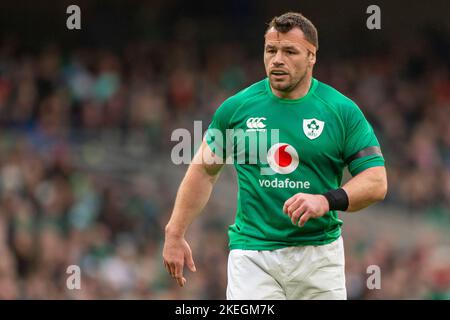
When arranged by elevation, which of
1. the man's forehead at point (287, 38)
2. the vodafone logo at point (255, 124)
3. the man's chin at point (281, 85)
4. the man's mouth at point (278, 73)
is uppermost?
the man's forehead at point (287, 38)

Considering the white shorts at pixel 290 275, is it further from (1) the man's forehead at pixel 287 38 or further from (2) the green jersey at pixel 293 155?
(1) the man's forehead at pixel 287 38

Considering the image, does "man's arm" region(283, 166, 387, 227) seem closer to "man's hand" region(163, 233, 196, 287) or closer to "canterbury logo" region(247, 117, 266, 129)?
"canterbury logo" region(247, 117, 266, 129)

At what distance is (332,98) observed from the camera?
6.43m

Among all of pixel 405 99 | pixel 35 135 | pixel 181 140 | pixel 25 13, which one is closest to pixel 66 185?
pixel 35 135

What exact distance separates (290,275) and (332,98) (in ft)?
3.71

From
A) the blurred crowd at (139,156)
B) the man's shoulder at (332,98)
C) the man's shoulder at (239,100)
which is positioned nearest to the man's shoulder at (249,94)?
the man's shoulder at (239,100)

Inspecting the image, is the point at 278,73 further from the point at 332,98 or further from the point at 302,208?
the point at 302,208

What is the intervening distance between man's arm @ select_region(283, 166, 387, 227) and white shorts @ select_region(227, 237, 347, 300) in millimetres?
419

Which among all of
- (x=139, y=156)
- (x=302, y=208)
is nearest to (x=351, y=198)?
(x=302, y=208)

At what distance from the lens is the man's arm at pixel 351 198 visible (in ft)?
19.0

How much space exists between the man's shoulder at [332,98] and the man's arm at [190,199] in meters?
0.77

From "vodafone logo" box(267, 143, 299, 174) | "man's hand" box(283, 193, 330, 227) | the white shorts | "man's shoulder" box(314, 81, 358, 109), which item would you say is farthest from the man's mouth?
the white shorts

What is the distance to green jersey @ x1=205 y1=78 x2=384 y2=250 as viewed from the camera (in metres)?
6.32

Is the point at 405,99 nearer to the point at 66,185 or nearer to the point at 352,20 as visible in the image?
the point at 352,20
